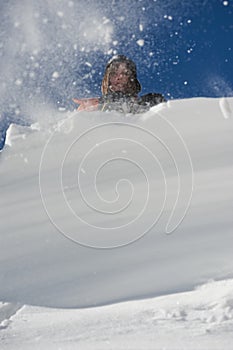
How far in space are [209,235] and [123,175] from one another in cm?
64

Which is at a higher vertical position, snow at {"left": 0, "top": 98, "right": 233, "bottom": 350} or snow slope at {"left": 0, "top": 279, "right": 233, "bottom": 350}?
snow at {"left": 0, "top": 98, "right": 233, "bottom": 350}

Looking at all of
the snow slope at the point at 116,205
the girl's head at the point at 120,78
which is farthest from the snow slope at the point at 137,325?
the girl's head at the point at 120,78

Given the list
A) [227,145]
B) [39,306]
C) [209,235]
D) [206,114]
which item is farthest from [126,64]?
[39,306]

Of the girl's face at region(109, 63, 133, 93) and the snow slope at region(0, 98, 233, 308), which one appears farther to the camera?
the girl's face at region(109, 63, 133, 93)

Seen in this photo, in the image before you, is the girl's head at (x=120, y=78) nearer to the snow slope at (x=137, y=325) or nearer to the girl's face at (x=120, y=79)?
the girl's face at (x=120, y=79)

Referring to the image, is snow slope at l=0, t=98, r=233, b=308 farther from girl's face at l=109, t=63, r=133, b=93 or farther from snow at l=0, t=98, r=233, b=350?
girl's face at l=109, t=63, r=133, b=93

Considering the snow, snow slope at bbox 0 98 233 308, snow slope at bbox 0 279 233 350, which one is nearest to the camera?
snow slope at bbox 0 279 233 350

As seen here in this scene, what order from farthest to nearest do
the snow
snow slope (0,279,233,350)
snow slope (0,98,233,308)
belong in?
snow slope (0,98,233,308)
the snow
snow slope (0,279,233,350)

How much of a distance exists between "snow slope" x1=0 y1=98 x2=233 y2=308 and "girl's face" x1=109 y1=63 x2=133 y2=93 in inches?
34.5

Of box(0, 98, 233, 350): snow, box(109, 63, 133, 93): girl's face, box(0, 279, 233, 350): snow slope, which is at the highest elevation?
box(109, 63, 133, 93): girl's face

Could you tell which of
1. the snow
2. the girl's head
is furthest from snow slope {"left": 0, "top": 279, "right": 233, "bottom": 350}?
the girl's head

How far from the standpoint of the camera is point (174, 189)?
2.71 meters

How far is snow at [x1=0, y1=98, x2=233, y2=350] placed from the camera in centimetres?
188

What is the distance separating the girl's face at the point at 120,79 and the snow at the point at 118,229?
33.9 inches
